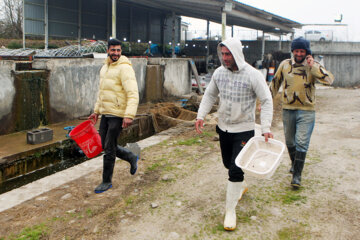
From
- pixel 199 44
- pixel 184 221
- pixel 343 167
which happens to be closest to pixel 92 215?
pixel 184 221

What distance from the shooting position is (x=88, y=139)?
177 inches

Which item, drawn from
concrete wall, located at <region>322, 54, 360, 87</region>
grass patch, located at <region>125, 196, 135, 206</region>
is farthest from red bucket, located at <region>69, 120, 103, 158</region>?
concrete wall, located at <region>322, 54, 360, 87</region>

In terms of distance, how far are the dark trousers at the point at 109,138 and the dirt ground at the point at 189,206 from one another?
0.93 ft

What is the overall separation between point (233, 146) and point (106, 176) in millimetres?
1718

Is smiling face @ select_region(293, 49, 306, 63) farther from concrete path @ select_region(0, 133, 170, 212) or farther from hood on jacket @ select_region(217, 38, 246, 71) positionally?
concrete path @ select_region(0, 133, 170, 212)

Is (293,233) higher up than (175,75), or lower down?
lower down

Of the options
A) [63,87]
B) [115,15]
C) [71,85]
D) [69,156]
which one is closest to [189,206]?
[69,156]

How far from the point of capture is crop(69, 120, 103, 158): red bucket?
4457mm

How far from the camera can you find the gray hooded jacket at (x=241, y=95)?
11.2ft

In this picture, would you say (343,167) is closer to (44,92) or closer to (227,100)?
(227,100)

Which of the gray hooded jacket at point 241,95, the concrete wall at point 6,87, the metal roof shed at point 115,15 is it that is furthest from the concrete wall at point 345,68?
the gray hooded jacket at point 241,95

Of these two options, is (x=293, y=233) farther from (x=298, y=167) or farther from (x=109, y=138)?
(x=109, y=138)

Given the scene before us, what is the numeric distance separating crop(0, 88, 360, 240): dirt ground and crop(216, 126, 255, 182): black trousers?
1.61ft

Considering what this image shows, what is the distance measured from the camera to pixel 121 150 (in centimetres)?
451
